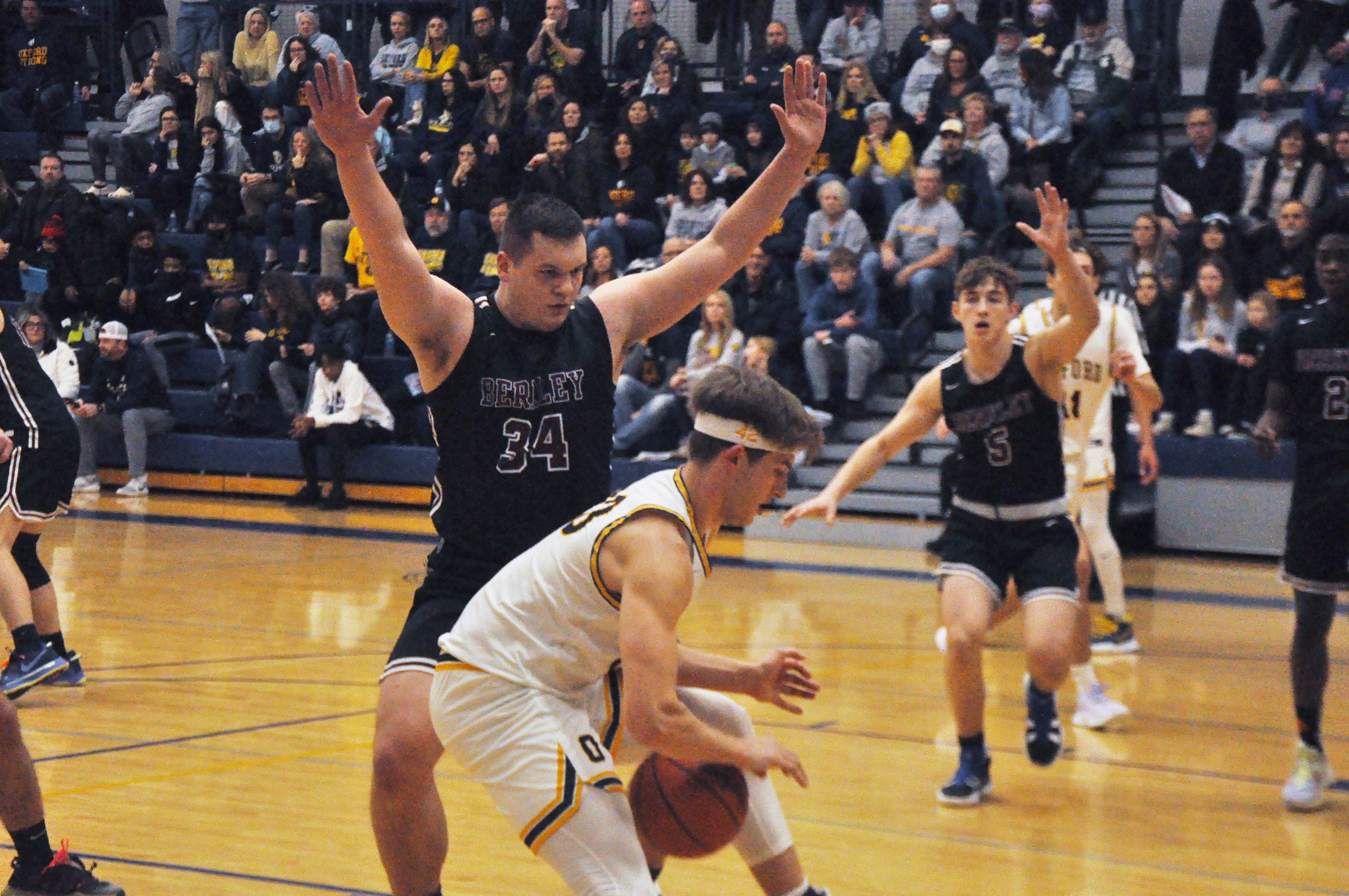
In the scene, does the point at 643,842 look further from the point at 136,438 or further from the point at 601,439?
the point at 136,438

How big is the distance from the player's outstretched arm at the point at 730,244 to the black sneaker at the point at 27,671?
11.8 ft

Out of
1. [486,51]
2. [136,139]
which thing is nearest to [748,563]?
[486,51]

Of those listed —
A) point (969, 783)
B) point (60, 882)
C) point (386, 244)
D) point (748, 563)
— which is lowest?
point (748, 563)

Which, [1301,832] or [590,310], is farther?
[1301,832]

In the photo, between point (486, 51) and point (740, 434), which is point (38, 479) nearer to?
point (740, 434)

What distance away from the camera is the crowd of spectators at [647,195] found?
39.5 ft

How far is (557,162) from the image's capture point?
15227 millimetres

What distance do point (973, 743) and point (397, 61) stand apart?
573 inches

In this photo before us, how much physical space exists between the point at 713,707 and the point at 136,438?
1282 centimetres

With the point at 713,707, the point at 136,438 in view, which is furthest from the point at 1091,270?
the point at 136,438

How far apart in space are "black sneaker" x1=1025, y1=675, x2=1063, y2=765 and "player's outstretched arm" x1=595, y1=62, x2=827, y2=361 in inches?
83.0

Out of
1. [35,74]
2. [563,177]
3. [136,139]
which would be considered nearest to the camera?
[563,177]

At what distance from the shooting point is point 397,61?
59.5 feet

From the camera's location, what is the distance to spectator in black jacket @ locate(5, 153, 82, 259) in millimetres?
17203
